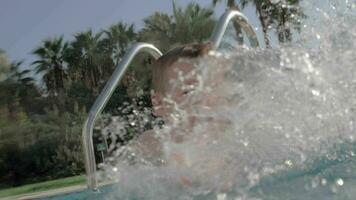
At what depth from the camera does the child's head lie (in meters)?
3.29

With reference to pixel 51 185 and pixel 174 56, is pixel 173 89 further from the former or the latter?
pixel 51 185

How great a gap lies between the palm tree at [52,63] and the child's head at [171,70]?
34858 millimetres

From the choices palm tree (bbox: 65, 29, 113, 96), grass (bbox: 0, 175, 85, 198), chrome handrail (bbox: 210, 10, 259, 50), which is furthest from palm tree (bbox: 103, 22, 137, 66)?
chrome handrail (bbox: 210, 10, 259, 50)

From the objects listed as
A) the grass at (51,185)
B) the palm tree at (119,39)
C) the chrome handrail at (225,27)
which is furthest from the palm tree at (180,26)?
the chrome handrail at (225,27)

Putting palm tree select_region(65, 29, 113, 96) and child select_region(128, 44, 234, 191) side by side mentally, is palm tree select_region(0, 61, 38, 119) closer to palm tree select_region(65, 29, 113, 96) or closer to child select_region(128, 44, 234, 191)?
palm tree select_region(65, 29, 113, 96)

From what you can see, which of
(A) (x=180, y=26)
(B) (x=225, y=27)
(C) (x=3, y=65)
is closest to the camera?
(B) (x=225, y=27)

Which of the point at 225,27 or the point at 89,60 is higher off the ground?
the point at 89,60

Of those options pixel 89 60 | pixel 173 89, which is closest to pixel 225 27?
pixel 173 89

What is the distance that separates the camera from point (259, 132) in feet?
10.3

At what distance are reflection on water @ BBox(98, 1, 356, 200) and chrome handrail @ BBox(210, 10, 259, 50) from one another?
26cm

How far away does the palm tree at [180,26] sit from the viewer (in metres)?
32.8

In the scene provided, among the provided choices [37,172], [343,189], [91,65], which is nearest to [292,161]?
[343,189]

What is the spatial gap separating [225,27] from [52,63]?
3515cm

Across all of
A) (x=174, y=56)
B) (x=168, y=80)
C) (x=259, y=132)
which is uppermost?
(x=174, y=56)
